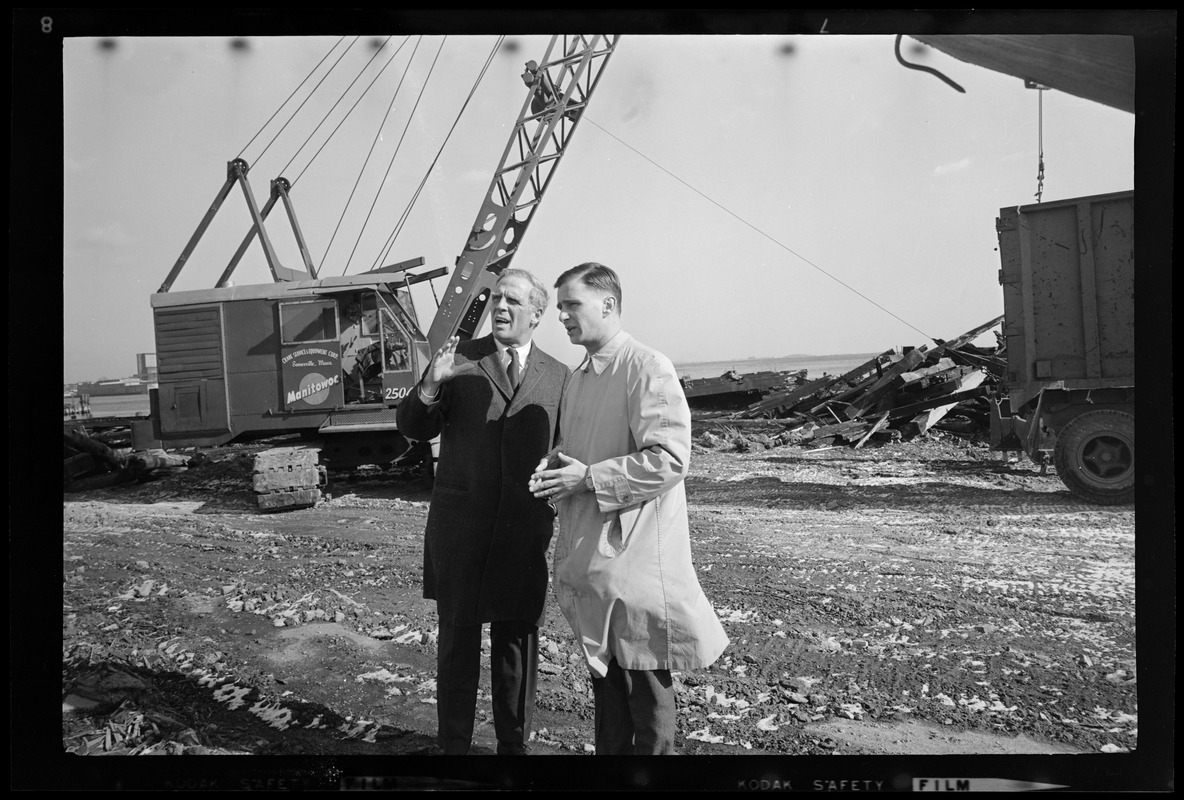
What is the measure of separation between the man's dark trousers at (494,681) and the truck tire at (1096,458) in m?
5.62

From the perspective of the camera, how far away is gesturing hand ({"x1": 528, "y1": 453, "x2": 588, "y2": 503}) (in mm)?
2396

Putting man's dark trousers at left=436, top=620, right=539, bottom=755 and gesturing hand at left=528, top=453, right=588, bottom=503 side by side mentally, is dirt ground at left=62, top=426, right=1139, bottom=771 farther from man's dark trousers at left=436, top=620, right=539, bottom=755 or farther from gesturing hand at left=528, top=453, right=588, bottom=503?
gesturing hand at left=528, top=453, right=588, bottom=503

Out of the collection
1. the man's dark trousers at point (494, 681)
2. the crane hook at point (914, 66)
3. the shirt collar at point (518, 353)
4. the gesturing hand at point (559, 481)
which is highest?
the crane hook at point (914, 66)

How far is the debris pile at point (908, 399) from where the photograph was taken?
10.6 meters

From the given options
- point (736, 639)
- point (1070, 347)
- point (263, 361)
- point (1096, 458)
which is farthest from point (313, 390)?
point (1096, 458)

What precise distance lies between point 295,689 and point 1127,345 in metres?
6.58

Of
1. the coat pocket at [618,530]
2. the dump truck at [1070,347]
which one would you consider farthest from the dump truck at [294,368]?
the coat pocket at [618,530]

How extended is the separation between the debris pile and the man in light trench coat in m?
8.58

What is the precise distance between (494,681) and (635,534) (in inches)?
33.2

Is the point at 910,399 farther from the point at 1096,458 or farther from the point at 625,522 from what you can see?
the point at 625,522

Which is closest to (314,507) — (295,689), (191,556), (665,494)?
(191,556)

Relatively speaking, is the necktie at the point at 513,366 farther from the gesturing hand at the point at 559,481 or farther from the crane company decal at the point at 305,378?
the crane company decal at the point at 305,378

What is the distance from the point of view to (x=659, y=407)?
239cm
